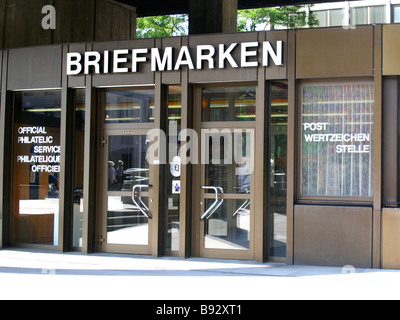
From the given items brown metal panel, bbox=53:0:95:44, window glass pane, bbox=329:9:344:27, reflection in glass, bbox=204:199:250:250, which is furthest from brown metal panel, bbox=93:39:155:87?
window glass pane, bbox=329:9:344:27

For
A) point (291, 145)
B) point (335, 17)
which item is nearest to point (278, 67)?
point (291, 145)

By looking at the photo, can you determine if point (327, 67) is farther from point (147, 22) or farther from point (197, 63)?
point (147, 22)

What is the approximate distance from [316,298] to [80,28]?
7.89 metres

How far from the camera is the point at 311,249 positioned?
857 cm

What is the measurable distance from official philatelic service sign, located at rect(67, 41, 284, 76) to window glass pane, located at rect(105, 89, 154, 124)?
0.45 m

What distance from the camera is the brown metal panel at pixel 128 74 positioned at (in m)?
9.43

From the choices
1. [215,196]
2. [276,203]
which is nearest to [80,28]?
[215,196]

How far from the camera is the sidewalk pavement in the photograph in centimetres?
662

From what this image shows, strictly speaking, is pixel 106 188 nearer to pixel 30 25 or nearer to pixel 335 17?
pixel 30 25

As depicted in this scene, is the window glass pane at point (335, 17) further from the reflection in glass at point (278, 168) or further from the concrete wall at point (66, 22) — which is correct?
the reflection in glass at point (278, 168)

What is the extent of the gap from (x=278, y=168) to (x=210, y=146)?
118 centimetres

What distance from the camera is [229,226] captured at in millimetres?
9148

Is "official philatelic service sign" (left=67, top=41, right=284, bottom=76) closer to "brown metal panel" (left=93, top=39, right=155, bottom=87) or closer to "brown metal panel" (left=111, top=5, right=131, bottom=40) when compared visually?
"brown metal panel" (left=93, top=39, right=155, bottom=87)

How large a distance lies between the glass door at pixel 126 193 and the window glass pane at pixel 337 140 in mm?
2644
